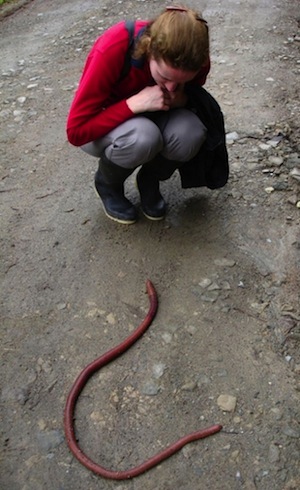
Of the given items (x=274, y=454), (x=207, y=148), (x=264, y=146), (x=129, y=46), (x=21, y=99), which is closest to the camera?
(x=274, y=454)

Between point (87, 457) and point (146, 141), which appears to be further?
point (146, 141)

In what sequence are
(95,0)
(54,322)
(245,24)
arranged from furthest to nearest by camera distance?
1. (95,0)
2. (245,24)
3. (54,322)

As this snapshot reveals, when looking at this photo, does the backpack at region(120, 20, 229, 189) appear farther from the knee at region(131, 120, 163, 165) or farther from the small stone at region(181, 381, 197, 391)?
the small stone at region(181, 381, 197, 391)

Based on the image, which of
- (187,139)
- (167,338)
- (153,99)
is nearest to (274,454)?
(167,338)

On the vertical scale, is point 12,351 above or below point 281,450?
above

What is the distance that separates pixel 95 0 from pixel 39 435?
5665 millimetres

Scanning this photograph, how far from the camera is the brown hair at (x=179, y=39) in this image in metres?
2.07

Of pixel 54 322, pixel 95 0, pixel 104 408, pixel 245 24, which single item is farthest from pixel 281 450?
pixel 95 0

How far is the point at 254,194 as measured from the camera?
3170 millimetres

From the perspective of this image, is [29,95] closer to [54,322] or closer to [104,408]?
[54,322]

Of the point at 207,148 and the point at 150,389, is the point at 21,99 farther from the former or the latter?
the point at 150,389

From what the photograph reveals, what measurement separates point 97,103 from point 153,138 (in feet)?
0.95

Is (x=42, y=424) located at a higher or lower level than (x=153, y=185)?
lower

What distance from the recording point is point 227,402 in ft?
7.09
